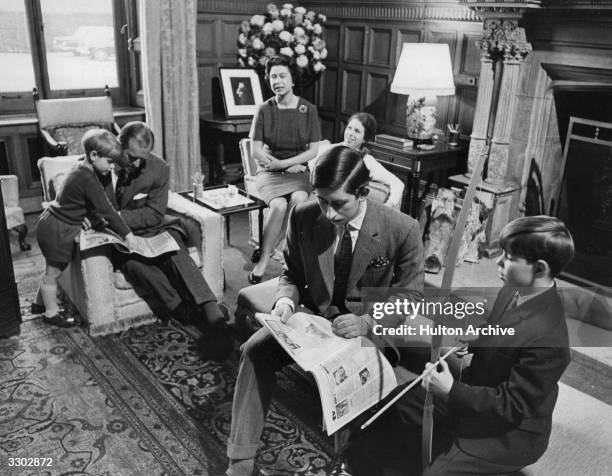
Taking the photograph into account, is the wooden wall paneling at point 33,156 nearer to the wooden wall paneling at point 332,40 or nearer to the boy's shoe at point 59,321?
the boy's shoe at point 59,321

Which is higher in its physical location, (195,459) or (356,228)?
(356,228)

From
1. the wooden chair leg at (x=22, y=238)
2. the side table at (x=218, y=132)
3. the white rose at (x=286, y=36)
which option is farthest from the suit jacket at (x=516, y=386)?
the white rose at (x=286, y=36)

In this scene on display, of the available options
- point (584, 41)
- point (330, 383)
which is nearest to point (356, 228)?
point (330, 383)

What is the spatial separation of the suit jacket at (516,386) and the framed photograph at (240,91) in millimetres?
3865

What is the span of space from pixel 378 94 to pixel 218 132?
1392mm

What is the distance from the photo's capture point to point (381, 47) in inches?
190

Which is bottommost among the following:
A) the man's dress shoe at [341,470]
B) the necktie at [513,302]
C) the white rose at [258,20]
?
the man's dress shoe at [341,470]

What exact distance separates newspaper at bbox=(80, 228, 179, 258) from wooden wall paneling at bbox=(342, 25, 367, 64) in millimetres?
2809

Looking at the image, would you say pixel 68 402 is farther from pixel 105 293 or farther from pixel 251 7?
pixel 251 7

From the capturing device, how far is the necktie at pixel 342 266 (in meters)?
1.99

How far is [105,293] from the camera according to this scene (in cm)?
285

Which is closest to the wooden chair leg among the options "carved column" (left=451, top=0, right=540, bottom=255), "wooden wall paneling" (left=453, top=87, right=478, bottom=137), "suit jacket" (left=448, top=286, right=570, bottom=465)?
"carved column" (left=451, top=0, right=540, bottom=255)

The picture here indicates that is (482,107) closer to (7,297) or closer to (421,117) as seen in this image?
(421,117)

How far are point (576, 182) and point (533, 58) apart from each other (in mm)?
826
